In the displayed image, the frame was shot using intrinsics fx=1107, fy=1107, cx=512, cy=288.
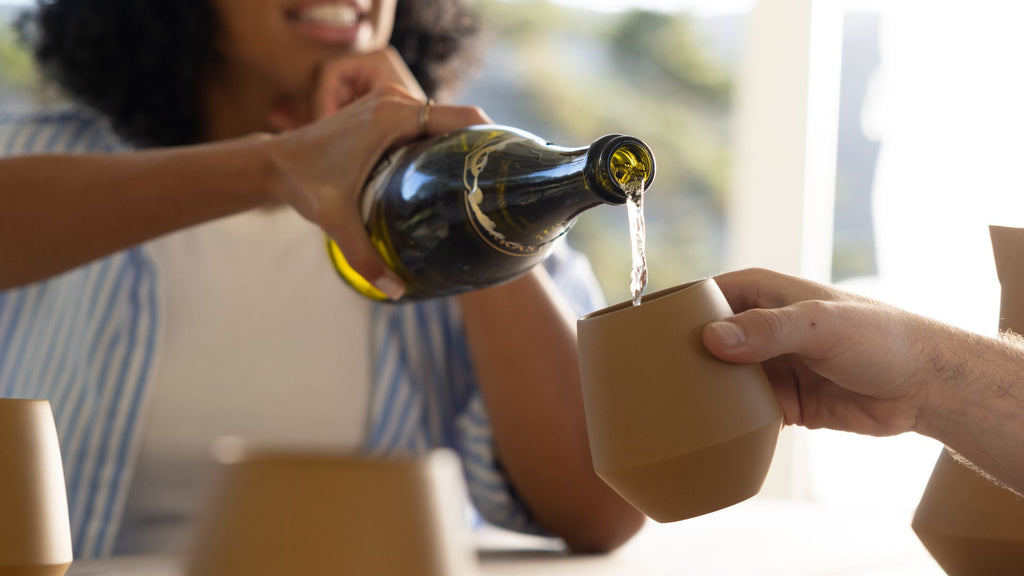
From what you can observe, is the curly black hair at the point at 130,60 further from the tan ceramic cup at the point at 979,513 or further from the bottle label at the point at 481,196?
the tan ceramic cup at the point at 979,513

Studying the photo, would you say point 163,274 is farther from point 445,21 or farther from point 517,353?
point 445,21

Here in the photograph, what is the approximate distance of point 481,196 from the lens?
83cm

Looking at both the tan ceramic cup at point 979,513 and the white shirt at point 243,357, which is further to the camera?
the white shirt at point 243,357

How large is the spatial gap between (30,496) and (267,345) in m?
0.80

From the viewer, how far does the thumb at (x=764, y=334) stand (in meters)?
0.59

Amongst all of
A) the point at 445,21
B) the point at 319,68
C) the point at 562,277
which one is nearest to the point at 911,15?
the point at 445,21

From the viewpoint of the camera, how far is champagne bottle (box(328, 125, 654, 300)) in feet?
2.61

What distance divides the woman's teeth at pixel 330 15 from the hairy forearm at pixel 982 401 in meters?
0.80

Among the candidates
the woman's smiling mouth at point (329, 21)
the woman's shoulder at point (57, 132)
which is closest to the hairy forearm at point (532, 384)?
the woman's smiling mouth at point (329, 21)

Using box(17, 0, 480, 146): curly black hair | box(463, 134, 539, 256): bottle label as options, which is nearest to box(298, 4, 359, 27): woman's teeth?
box(17, 0, 480, 146): curly black hair

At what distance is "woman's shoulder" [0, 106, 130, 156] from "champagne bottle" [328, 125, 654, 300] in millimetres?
652

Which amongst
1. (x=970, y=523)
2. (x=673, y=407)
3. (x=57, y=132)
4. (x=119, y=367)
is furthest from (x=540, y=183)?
(x=57, y=132)

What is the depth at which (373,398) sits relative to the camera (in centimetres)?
136

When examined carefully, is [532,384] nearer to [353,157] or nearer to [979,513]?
[353,157]
